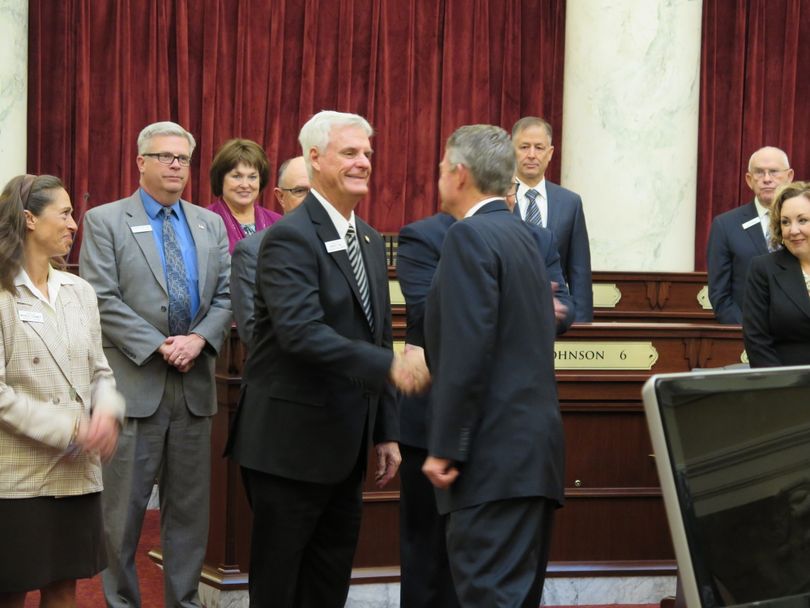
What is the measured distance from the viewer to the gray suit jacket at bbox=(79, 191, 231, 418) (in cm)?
397

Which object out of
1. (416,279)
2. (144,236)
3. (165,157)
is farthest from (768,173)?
(144,236)

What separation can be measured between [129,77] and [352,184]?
632cm

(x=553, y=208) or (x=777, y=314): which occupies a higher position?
(x=553, y=208)

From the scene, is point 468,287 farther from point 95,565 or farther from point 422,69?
point 422,69

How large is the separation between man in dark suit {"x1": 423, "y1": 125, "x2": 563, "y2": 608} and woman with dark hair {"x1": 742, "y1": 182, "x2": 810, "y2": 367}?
146cm

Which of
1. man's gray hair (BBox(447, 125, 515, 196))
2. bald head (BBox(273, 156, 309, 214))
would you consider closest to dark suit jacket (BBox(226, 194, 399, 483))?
man's gray hair (BBox(447, 125, 515, 196))

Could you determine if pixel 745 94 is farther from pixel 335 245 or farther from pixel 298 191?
pixel 335 245

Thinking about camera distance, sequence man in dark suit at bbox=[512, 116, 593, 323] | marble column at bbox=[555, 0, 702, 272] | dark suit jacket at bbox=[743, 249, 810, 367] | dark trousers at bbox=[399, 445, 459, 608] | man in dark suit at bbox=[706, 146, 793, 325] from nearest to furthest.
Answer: dark trousers at bbox=[399, 445, 459, 608] < dark suit jacket at bbox=[743, 249, 810, 367] < man in dark suit at bbox=[512, 116, 593, 323] < man in dark suit at bbox=[706, 146, 793, 325] < marble column at bbox=[555, 0, 702, 272]

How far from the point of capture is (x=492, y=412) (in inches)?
112

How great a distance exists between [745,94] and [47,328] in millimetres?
8554

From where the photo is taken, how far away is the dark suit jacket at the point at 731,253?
19.1ft

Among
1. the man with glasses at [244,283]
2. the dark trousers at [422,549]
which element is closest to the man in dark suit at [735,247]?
the dark trousers at [422,549]

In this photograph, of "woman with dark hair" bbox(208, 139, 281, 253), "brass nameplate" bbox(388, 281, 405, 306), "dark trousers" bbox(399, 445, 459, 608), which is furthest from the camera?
"brass nameplate" bbox(388, 281, 405, 306)

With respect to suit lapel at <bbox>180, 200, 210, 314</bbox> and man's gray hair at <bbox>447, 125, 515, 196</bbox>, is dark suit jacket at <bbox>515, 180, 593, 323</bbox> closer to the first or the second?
suit lapel at <bbox>180, 200, 210, 314</bbox>
